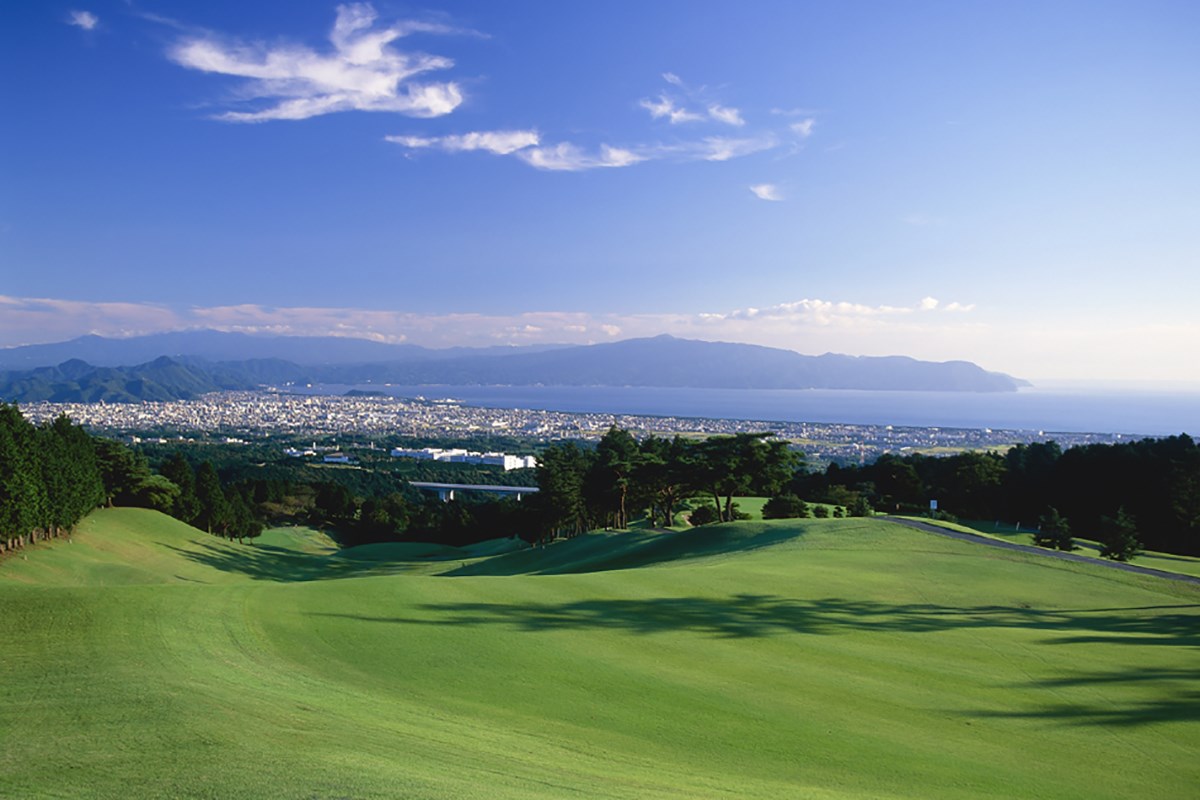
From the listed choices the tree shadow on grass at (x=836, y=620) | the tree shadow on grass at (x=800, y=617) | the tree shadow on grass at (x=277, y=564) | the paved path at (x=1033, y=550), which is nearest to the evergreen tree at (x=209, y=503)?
the tree shadow on grass at (x=277, y=564)

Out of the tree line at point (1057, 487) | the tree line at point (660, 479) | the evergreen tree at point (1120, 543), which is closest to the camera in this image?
the evergreen tree at point (1120, 543)

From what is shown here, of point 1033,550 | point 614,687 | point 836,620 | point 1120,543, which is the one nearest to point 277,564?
point 836,620

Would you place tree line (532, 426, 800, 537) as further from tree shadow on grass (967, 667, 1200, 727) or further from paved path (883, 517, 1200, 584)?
tree shadow on grass (967, 667, 1200, 727)

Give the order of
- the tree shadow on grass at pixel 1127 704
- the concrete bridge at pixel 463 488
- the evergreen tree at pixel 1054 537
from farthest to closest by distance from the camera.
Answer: the concrete bridge at pixel 463 488
the evergreen tree at pixel 1054 537
the tree shadow on grass at pixel 1127 704

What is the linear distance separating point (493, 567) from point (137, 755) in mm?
31508

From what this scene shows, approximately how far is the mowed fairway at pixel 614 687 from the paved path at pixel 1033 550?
119cm

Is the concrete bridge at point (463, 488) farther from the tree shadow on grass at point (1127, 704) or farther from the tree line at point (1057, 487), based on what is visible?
the tree shadow on grass at point (1127, 704)

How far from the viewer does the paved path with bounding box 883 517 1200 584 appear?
21.0 metres

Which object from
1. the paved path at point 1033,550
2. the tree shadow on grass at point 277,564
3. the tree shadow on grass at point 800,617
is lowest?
the tree shadow on grass at point 277,564

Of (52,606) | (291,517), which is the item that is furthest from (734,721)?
(291,517)

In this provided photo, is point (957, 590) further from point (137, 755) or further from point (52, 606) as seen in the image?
point (52, 606)

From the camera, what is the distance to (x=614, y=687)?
39.5 ft

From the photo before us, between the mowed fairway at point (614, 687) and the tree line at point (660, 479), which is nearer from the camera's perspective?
the mowed fairway at point (614, 687)

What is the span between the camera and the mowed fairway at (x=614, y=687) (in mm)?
8492
